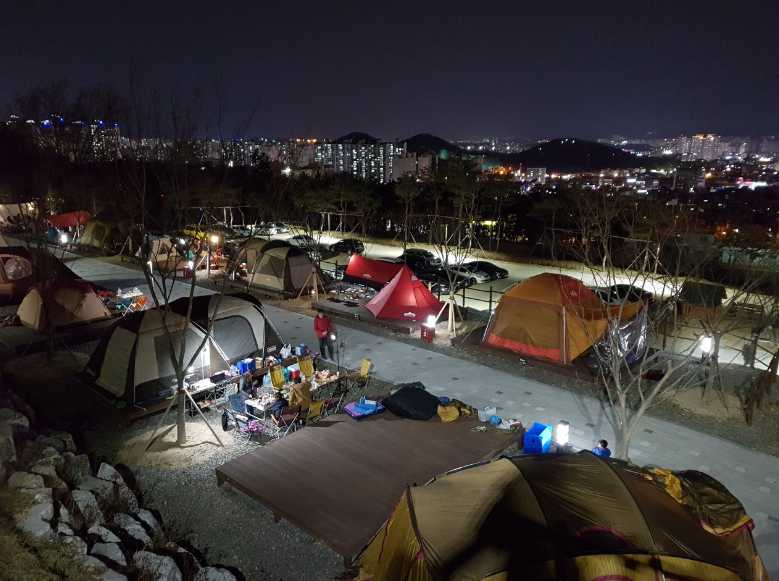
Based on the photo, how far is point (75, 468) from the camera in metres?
7.79

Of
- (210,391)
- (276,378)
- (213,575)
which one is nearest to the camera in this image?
(213,575)

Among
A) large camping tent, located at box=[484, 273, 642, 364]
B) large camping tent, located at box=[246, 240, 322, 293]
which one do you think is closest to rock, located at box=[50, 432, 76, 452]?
large camping tent, located at box=[484, 273, 642, 364]

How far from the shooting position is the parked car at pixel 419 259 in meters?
26.3

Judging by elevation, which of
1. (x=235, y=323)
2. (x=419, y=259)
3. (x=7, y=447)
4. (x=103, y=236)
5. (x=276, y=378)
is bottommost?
(x=276, y=378)

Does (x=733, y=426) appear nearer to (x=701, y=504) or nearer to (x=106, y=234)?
(x=701, y=504)

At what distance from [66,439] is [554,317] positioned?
1065 centimetres

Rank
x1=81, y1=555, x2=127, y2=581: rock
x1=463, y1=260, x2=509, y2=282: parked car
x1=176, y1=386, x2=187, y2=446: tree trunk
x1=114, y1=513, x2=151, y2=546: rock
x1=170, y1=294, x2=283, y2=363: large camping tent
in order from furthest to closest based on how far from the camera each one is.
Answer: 1. x1=463, y1=260, x2=509, y2=282: parked car
2. x1=170, y1=294, x2=283, y2=363: large camping tent
3. x1=176, y1=386, x2=187, y2=446: tree trunk
4. x1=114, y1=513, x2=151, y2=546: rock
5. x1=81, y1=555, x2=127, y2=581: rock

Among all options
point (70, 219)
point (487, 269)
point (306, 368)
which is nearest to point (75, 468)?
point (306, 368)

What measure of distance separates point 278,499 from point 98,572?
2266 millimetres

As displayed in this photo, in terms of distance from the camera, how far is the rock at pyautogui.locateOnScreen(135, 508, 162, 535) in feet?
22.8

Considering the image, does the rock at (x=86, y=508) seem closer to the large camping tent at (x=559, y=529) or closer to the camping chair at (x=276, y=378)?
the large camping tent at (x=559, y=529)

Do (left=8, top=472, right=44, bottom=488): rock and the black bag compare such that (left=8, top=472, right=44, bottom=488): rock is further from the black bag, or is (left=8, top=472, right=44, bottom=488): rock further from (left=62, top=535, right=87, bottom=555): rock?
the black bag

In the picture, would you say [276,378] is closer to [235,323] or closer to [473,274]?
[235,323]

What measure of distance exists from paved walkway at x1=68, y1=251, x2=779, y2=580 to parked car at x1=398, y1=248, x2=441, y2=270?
10.3 metres
